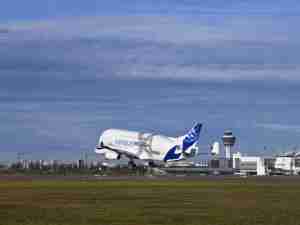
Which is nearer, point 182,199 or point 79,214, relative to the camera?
point 79,214

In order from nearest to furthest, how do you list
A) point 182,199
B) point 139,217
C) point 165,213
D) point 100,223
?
point 100,223
point 139,217
point 165,213
point 182,199

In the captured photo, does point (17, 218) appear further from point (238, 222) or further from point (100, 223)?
point (238, 222)

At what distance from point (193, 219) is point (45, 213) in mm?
9165

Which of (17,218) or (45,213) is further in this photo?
(45,213)

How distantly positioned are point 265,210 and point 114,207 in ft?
31.9

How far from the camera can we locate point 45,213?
2295 inches

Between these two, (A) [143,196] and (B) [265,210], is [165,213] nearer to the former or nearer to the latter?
(B) [265,210]

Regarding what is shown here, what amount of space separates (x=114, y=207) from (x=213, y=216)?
971cm

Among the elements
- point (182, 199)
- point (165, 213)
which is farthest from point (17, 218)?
point (182, 199)

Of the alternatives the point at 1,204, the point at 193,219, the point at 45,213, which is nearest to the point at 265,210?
the point at 193,219

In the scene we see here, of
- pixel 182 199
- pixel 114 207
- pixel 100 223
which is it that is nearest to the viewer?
pixel 100 223

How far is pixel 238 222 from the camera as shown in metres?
52.1

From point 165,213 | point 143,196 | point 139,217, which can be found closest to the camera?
point 139,217

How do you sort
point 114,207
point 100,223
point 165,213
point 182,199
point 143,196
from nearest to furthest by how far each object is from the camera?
point 100,223, point 165,213, point 114,207, point 182,199, point 143,196
